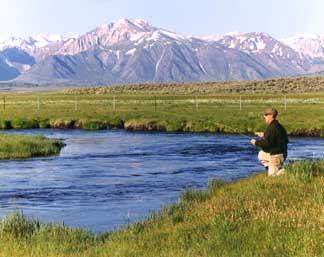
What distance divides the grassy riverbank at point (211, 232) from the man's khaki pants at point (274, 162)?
198 cm

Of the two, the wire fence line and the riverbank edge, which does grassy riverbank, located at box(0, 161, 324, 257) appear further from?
the wire fence line

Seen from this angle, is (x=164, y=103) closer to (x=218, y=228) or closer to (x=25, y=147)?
(x=25, y=147)

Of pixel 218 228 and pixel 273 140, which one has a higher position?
pixel 273 140

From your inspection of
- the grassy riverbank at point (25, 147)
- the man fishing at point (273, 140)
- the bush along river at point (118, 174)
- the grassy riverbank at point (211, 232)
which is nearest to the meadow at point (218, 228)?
the grassy riverbank at point (211, 232)

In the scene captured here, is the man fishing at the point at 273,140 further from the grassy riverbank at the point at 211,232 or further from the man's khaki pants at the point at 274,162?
the grassy riverbank at the point at 211,232

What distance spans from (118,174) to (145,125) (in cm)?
2595

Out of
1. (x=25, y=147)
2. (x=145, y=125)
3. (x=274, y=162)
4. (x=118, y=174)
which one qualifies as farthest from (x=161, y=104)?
(x=274, y=162)

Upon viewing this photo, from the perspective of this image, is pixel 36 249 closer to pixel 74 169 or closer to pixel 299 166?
pixel 299 166

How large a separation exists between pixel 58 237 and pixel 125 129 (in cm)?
4020

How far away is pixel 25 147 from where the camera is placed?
35.5m

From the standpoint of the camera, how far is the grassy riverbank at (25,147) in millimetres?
34312

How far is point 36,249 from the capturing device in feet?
40.7

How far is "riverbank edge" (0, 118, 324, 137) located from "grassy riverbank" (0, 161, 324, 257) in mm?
30412

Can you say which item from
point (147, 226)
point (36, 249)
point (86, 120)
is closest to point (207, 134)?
point (86, 120)
